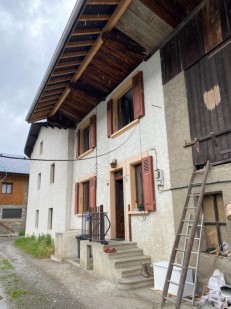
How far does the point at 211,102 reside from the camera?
17.1 feet

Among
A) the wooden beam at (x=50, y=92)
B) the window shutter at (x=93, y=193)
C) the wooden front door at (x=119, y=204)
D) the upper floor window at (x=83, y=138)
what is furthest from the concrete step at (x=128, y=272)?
the wooden beam at (x=50, y=92)

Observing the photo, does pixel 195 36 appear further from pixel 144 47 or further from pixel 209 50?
pixel 144 47

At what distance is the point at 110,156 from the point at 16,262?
17.2ft

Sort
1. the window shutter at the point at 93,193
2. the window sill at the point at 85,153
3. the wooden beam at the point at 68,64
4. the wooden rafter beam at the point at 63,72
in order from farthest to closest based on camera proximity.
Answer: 1. the window sill at the point at 85,153
2. the window shutter at the point at 93,193
3. the wooden rafter beam at the point at 63,72
4. the wooden beam at the point at 68,64

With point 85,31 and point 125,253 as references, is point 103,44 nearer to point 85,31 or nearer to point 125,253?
point 85,31

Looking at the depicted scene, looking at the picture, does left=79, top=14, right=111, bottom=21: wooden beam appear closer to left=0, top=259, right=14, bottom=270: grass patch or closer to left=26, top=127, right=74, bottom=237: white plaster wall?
left=26, top=127, right=74, bottom=237: white plaster wall

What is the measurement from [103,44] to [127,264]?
6010 mm

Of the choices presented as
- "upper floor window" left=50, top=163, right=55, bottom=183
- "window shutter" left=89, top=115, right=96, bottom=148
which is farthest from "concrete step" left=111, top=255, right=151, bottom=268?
"upper floor window" left=50, top=163, right=55, bottom=183

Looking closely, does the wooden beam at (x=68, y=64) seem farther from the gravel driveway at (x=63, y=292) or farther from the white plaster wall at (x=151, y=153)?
the gravel driveway at (x=63, y=292)

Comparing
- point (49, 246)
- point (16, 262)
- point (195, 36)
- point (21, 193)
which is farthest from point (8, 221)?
point (195, 36)

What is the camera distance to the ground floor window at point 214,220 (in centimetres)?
478

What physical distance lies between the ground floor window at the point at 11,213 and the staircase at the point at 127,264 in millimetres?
19742

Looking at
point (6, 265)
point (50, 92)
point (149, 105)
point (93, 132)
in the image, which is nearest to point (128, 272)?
point (149, 105)

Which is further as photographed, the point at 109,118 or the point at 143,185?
the point at 109,118
